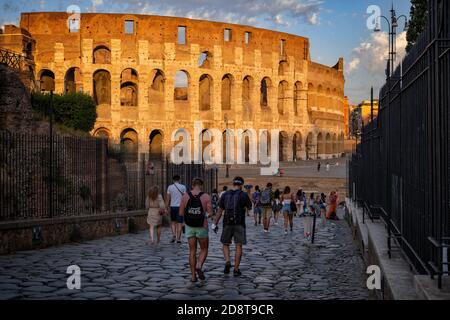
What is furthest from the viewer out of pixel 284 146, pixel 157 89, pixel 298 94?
pixel 298 94

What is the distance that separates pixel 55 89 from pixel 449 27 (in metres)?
42.9

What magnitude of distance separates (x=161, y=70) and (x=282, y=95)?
13615mm

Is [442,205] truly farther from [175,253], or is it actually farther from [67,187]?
[67,187]

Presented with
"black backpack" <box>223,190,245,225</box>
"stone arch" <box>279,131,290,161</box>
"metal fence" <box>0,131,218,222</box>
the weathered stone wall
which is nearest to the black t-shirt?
"black backpack" <box>223,190,245,225</box>

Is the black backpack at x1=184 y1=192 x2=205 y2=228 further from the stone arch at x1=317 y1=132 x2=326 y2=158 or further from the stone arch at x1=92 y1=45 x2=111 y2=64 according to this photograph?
the stone arch at x1=317 y1=132 x2=326 y2=158

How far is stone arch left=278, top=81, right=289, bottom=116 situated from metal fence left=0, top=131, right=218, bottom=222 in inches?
1436

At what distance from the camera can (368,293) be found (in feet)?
23.8

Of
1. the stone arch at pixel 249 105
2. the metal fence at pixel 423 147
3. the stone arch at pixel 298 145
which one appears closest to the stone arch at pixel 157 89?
the stone arch at pixel 249 105

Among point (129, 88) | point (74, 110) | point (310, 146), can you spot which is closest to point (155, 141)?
point (129, 88)

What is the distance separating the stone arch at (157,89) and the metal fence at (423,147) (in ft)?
128

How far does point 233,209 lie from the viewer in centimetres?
859

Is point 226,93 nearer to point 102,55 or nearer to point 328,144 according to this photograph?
point 102,55

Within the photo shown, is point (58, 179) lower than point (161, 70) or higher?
lower

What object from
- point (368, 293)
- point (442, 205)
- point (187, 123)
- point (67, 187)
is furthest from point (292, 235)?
point (187, 123)
